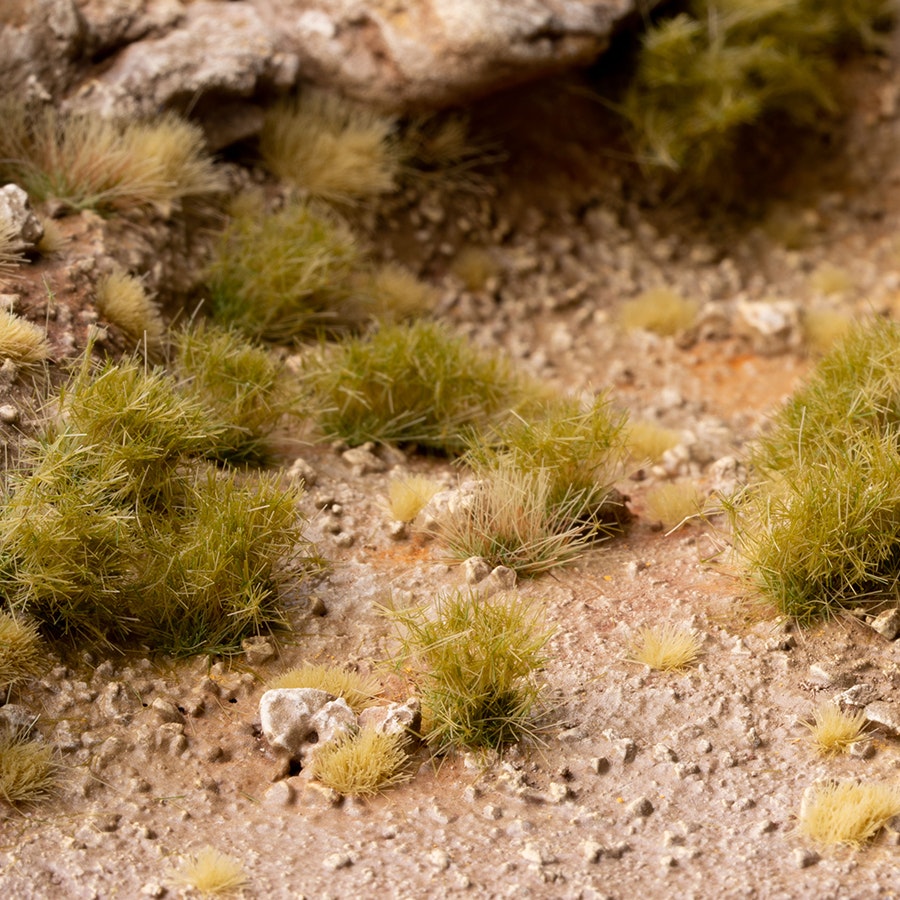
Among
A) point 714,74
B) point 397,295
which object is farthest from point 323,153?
point 714,74

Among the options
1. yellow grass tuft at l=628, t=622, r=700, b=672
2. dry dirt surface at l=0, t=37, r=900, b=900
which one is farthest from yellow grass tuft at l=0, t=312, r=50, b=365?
yellow grass tuft at l=628, t=622, r=700, b=672

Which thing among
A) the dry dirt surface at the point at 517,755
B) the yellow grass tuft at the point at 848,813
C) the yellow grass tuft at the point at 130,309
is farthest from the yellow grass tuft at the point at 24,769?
the yellow grass tuft at the point at 848,813

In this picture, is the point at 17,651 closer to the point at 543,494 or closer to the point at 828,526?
the point at 543,494

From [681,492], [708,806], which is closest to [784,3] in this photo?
[681,492]

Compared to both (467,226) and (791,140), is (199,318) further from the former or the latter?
(791,140)

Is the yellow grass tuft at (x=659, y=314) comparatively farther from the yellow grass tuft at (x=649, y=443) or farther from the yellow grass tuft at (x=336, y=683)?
the yellow grass tuft at (x=336, y=683)

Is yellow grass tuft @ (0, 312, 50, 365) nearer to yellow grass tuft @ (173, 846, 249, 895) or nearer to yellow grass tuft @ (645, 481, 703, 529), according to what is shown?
yellow grass tuft @ (173, 846, 249, 895)
